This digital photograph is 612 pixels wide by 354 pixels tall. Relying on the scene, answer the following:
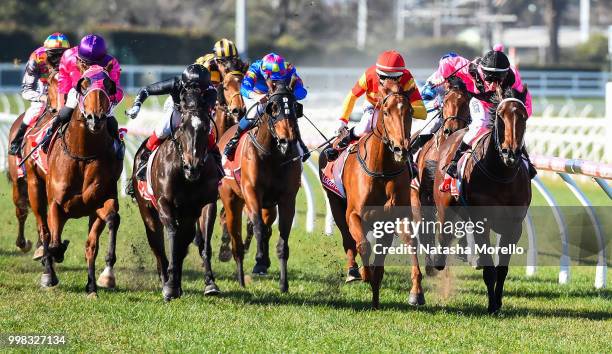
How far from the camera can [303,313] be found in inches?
309

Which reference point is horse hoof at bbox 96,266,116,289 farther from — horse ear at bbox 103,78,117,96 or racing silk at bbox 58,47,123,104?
horse ear at bbox 103,78,117,96

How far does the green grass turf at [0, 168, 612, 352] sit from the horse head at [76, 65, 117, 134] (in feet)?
4.24

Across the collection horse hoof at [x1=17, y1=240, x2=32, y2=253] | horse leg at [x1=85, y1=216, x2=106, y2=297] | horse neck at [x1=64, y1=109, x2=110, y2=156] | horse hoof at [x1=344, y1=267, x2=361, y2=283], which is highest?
horse neck at [x1=64, y1=109, x2=110, y2=156]

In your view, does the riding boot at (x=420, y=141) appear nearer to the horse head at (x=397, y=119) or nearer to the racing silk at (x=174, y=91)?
the horse head at (x=397, y=119)

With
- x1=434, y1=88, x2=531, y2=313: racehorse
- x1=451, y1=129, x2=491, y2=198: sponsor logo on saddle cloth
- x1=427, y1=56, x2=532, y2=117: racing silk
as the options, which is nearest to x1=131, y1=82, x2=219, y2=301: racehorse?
x1=451, y1=129, x2=491, y2=198: sponsor logo on saddle cloth

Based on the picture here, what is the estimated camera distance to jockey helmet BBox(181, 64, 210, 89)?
8.12 meters

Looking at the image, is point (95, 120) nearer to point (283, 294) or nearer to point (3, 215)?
point (283, 294)

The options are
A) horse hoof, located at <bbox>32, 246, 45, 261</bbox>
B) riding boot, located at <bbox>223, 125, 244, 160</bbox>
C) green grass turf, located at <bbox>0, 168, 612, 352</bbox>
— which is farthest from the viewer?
horse hoof, located at <bbox>32, 246, 45, 261</bbox>

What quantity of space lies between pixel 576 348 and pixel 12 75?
2838 centimetres

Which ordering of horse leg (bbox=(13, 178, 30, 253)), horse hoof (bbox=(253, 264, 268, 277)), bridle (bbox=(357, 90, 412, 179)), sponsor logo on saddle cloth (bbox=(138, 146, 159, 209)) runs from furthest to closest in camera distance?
horse leg (bbox=(13, 178, 30, 253)), horse hoof (bbox=(253, 264, 268, 277)), sponsor logo on saddle cloth (bbox=(138, 146, 159, 209)), bridle (bbox=(357, 90, 412, 179))

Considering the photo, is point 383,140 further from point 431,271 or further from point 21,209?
point 21,209

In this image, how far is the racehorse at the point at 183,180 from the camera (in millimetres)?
8016

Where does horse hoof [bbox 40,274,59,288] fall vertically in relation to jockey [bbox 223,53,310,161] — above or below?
below

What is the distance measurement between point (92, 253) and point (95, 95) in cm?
129
